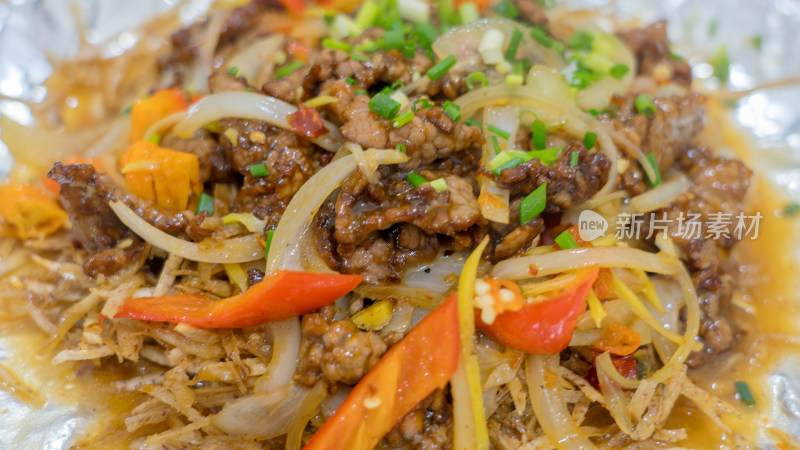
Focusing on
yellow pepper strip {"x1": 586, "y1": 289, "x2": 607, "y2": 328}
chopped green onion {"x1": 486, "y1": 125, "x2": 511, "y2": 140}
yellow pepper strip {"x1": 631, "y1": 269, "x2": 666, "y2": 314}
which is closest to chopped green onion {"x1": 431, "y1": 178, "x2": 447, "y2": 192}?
chopped green onion {"x1": 486, "y1": 125, "x2": 511, "y2": 140}

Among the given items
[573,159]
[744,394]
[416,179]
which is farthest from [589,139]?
[744,394]

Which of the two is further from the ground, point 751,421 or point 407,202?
point 407,202

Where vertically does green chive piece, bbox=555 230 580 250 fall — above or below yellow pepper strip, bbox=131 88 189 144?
below

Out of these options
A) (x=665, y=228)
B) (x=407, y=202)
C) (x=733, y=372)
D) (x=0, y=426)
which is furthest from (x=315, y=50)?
(x=733, y=372)

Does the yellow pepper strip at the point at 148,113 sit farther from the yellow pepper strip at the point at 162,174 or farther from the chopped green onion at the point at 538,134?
the chopped green onion at the point at 538,134

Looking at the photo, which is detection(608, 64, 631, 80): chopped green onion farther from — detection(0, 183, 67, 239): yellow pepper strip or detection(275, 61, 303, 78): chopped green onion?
detection(0, 183, 67, 239): yellow pepper strip

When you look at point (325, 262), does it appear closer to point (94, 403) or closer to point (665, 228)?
point (94, 403)
